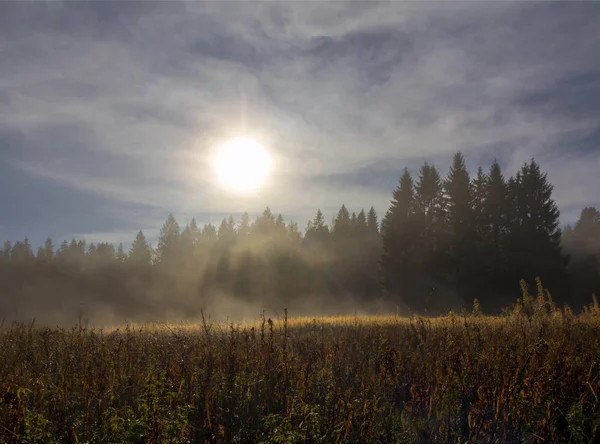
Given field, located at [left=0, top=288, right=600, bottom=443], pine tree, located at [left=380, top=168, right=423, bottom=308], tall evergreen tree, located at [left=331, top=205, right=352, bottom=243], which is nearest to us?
field, located at [left=0, top=288, right=600, bottom=443]

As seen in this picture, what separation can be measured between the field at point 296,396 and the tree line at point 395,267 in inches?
1165

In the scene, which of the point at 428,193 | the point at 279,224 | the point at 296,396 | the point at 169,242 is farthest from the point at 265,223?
the point at 296,396

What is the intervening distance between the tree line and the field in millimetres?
29596

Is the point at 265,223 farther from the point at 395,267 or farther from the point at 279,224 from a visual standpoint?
the point at 395,267

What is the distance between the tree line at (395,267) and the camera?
35031 mm

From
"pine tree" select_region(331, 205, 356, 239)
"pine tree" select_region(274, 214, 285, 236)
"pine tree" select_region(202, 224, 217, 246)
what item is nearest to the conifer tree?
"pine tree" select_region(331, 205, 356, 239)

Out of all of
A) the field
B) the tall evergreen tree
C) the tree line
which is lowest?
the field

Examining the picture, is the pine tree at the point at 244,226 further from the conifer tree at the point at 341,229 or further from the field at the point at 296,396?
the field at the point at 296,396

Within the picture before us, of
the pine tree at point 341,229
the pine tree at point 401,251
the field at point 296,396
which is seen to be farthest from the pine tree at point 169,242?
the field at point 296,396

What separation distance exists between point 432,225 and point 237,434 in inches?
1583

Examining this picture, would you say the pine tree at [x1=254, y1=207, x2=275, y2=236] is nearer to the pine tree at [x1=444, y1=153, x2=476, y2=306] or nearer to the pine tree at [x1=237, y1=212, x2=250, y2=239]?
the pine tree at [x1=237, y1=212, x2=250, y2=239]

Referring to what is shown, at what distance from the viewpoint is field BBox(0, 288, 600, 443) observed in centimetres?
332

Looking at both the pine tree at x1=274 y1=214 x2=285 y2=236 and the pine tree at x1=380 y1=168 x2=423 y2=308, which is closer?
the pine tree at x1=380 y1=168 x2=423 y2=308

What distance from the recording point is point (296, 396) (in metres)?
3.75
